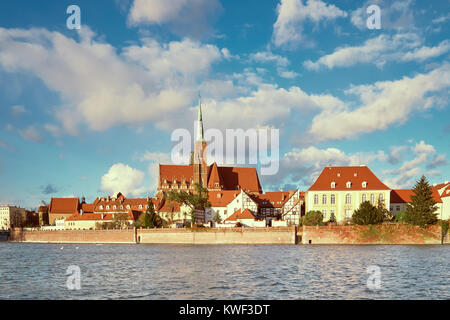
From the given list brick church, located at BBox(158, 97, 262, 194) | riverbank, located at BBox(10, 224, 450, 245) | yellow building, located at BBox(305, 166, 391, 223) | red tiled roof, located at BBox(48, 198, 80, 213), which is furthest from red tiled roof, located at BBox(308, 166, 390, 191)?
red tiled roof, located at BBox(48, 198, 80, 213)

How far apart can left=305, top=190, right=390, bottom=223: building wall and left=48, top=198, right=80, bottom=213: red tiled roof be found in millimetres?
85503

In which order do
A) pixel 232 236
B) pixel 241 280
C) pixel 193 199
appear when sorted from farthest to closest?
pixel 193 199, pixel 232 236, pixel 241 280

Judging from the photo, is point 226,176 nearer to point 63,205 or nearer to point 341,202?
point 341,202

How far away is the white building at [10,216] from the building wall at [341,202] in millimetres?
121817

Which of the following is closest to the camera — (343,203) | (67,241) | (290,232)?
(290,232)

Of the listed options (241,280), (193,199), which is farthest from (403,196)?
(241,280)

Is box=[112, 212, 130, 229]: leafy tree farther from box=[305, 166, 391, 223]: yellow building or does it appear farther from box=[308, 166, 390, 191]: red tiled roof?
box=[308, 166, 390, 191]: red tiled roof

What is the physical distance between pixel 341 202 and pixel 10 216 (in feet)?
447

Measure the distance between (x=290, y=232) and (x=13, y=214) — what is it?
133m

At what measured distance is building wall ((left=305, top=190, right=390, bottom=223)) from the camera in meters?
77.0

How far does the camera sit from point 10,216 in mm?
170875

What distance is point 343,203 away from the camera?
77.4 meters
